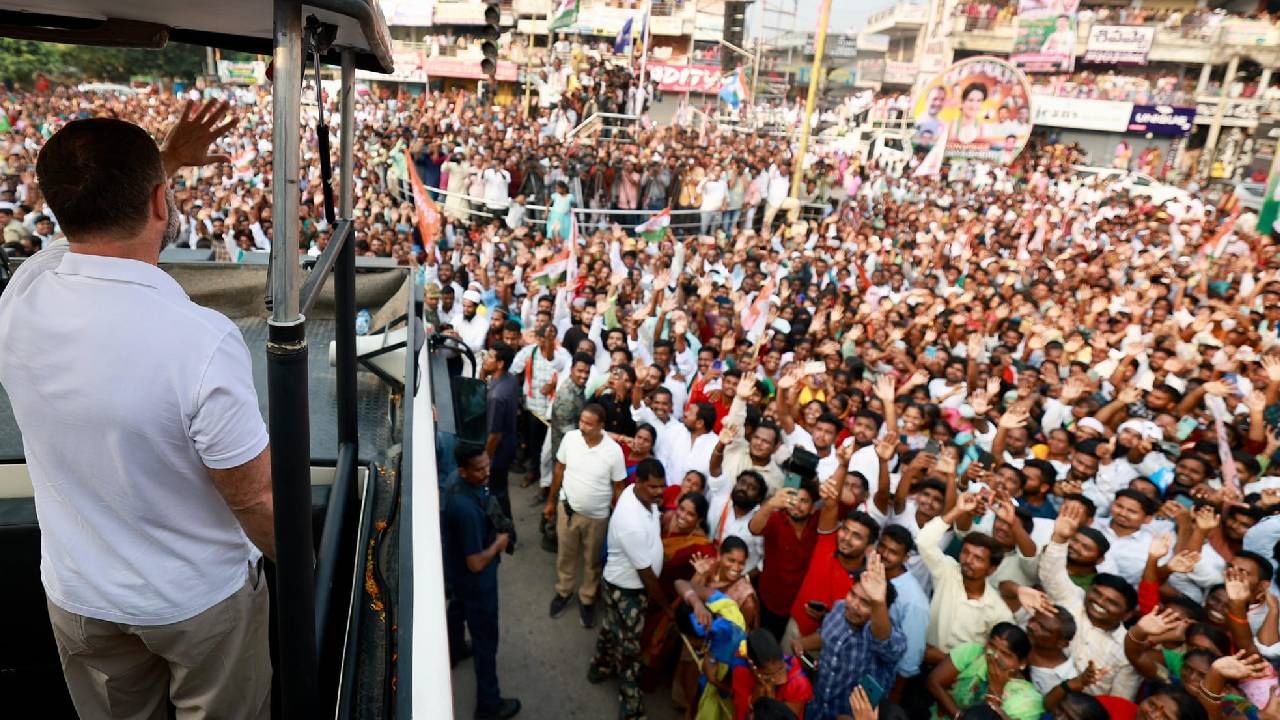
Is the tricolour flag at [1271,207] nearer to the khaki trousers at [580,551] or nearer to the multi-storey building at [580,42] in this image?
the khaki trousers at [580,551]

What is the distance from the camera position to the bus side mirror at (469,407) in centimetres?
431

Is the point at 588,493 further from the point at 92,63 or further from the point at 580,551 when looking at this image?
the point at 92,63

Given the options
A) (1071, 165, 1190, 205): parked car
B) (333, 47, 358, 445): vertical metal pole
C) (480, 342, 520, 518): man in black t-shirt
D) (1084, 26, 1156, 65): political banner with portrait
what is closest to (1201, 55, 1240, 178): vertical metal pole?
(1084, 26, 1156, 65): political banner with portrait

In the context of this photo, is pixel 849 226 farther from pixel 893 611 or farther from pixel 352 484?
pixel 352 484

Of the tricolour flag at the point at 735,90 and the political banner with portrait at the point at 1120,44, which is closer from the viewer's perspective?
the tricolour flag at the point at 735,90

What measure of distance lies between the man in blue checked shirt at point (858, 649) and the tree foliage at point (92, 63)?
26119 millimetres

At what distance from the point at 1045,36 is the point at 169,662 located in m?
42.2

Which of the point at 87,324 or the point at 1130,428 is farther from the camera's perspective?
the point at 1130,428

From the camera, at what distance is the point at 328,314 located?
445 centimetres

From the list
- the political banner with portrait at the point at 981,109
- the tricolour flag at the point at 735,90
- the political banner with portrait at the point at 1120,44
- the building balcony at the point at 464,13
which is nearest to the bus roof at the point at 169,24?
the political banner with portrait at the point at 981,109

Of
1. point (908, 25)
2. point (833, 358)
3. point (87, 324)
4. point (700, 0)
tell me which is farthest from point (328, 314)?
point (908, 25)

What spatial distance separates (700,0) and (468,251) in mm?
38022

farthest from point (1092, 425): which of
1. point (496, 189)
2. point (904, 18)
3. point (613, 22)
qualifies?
point (904, 18)

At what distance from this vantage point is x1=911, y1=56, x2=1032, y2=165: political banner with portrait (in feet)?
66.4
